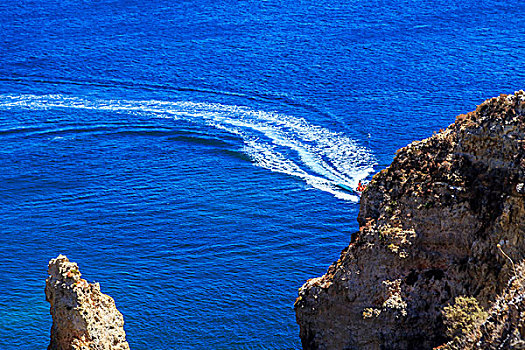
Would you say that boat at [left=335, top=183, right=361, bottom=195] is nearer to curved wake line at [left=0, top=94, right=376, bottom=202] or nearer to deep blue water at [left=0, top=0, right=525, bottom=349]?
curved wake line at [left=0, top=94, right=376, bottom=202]

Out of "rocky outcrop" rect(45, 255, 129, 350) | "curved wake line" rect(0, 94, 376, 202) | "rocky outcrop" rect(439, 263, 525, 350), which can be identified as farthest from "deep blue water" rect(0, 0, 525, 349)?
"rocky outcrop" rect(439, 263, 525, 350)

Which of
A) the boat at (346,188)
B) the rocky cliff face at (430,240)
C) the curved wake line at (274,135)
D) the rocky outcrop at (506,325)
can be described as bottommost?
the rocky outcrop at (506,325)

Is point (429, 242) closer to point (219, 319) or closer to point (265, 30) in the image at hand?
point (219, 319)

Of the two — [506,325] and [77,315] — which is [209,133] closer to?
[77,315]

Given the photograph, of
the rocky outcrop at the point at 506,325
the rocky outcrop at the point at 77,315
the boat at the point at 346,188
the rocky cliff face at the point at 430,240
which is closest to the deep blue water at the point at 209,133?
the boat at the point at 346,188

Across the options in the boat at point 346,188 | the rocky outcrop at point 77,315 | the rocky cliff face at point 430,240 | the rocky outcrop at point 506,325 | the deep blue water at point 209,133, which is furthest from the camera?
the boat at point 346,188

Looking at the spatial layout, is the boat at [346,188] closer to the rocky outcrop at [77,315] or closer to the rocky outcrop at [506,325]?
the rocky outcrop at [77,315]

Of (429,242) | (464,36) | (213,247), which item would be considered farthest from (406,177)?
(464,36)
